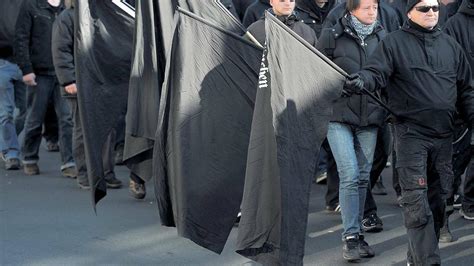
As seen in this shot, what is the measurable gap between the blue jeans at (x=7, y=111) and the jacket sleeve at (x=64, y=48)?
1279 mm

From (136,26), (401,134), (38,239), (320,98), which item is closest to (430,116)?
(401,134)

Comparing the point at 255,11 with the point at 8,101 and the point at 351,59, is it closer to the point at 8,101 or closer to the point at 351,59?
the point at 351,59

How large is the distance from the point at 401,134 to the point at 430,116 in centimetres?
27

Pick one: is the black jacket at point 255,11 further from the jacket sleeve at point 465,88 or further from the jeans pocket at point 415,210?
the jeans pocket at point 415,210

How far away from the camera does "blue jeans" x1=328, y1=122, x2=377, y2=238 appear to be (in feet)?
27.5

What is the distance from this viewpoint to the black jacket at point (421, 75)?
7.54m

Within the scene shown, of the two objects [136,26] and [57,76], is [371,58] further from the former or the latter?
[57,76]

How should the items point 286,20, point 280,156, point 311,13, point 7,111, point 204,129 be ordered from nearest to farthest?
point 280,156
point 204,129
point 286,20
point 311,13
point 7,111

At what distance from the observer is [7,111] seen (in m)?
12.1

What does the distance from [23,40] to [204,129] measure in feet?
16.2

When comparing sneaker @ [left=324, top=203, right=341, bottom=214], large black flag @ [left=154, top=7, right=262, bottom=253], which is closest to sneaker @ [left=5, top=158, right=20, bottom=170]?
sneaker @ [left=324, top=203, right=341, bottom=214]

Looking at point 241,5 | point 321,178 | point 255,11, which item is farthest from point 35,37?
point 321,178

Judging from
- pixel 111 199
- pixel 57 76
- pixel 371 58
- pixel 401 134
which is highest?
pixel 371 58

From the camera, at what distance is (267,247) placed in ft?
22.0
